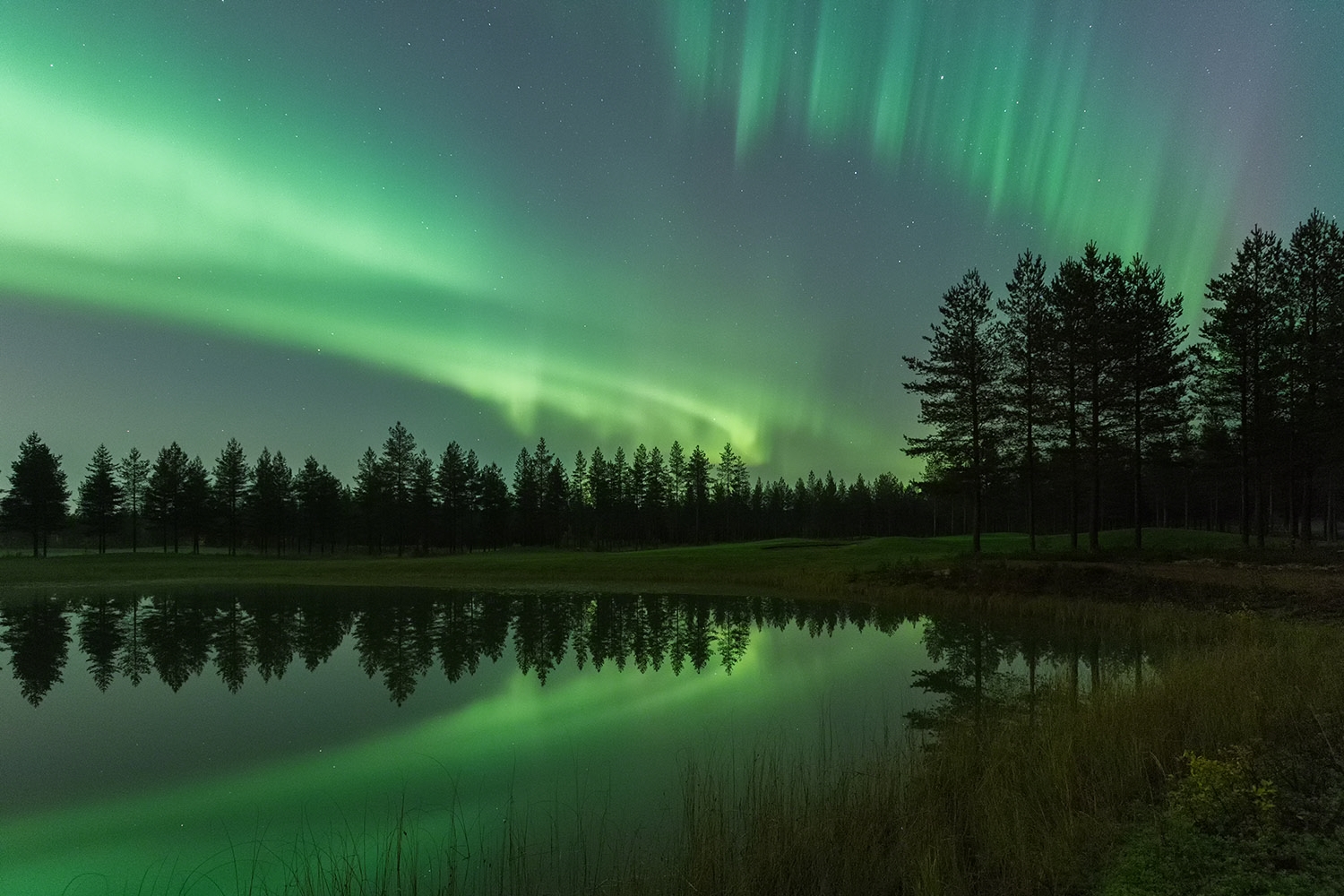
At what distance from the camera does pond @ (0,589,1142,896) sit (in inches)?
296

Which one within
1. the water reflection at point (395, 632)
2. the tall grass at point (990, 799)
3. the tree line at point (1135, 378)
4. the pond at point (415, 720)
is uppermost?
the tree line at point (1135, 378)

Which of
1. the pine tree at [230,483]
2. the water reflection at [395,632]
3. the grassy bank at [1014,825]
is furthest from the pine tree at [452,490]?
the grassy bank at [1014,825]

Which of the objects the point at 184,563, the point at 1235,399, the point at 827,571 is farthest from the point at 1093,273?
the point at 184,563

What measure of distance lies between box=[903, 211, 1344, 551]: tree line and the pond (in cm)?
1907

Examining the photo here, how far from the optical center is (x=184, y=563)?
6106cm

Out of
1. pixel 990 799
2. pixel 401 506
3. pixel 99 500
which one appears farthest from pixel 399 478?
pixel 990 799

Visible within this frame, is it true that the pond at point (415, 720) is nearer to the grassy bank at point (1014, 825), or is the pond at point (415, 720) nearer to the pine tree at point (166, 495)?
the grassy bank at point (1014, 825)

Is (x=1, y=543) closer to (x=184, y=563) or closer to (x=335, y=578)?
(x=184, y=563)

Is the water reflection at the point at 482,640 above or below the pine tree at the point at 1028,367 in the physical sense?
below

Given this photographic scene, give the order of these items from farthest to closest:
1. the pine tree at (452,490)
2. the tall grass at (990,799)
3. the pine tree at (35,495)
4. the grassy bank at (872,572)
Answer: the pine tree at (452,490)
the pine tree at (35,495)
the grassy bank at (872,572)
the tall grass at (990,799)

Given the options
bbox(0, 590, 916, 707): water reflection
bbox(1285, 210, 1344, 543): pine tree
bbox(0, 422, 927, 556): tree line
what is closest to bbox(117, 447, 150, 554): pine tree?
bbox(0, 422, 927, 556): tree line

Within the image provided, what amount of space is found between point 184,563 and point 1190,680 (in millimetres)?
72451

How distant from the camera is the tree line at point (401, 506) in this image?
83375 millimetres

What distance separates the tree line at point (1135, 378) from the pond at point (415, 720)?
19.1 meters
